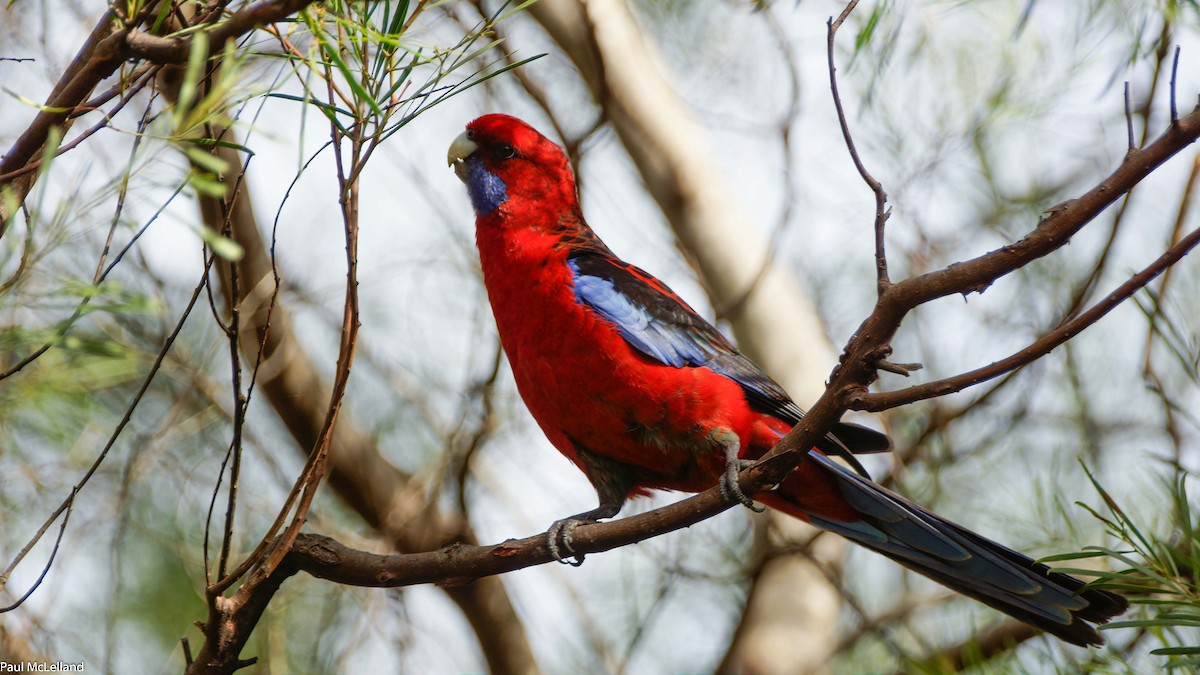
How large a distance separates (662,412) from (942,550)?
959 mm

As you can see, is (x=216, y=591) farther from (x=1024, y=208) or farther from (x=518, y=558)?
(x=1024, y=208)

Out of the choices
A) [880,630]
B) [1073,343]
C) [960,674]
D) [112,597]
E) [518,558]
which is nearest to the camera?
[518,558]

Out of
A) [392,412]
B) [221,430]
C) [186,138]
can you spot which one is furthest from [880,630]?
[186,138]

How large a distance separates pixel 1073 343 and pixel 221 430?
4758 mm

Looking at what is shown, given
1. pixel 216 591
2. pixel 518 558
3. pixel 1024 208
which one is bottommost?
pixel 216 591

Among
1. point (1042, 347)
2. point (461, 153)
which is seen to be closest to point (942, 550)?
point (1042, 347)

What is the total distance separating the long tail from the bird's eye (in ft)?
5.16

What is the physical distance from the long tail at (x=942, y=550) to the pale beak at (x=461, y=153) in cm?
166

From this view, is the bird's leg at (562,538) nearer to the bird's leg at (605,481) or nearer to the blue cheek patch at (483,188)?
the bird's leg at (605,481)

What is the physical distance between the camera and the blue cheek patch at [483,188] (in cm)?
384

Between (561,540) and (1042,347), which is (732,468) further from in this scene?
(1042,347)

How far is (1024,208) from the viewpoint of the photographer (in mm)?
5922

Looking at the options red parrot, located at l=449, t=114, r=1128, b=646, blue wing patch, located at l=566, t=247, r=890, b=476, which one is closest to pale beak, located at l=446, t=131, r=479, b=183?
red parrot, located at l=449, t=114, r=1128, b=646

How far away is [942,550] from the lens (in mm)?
3230
